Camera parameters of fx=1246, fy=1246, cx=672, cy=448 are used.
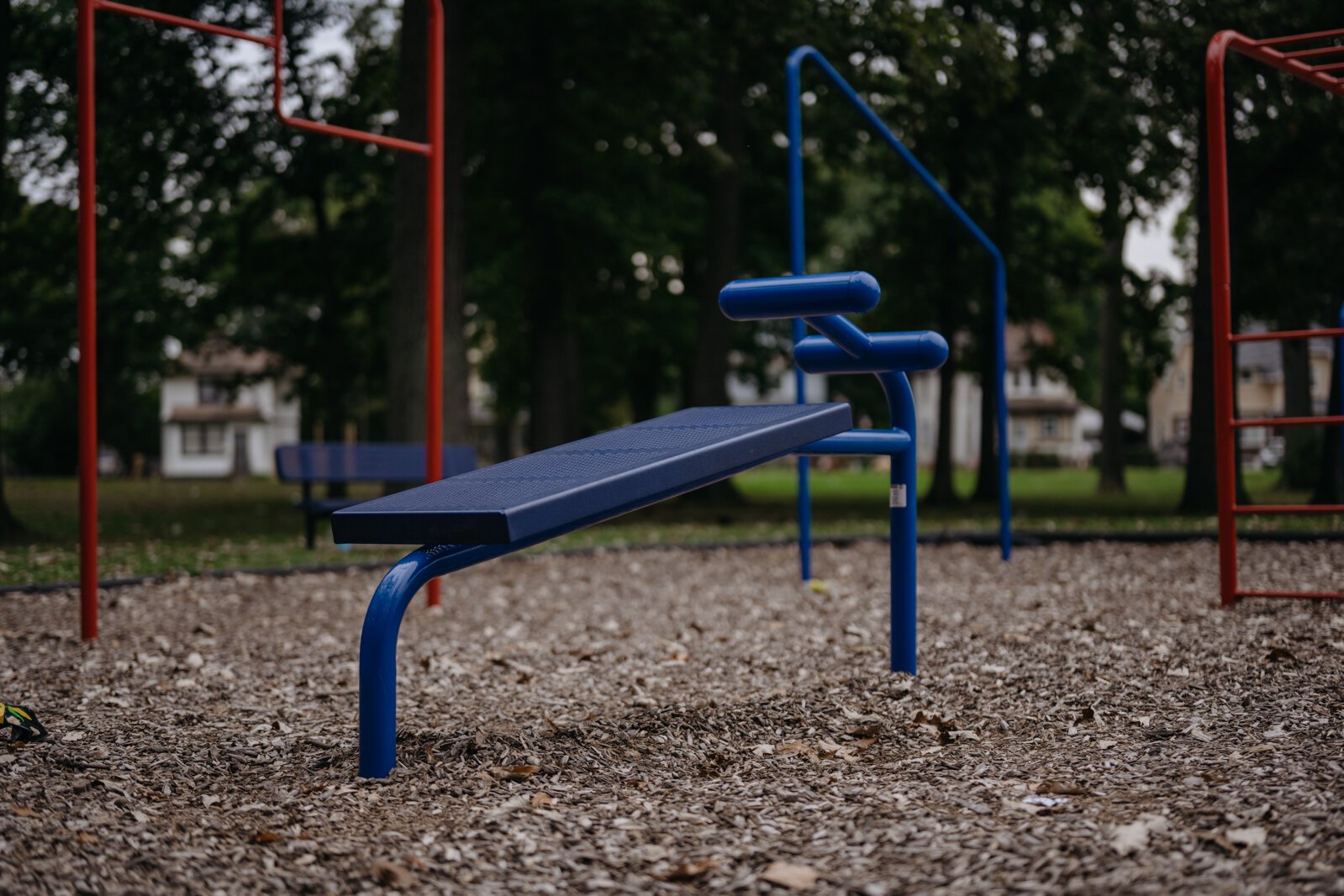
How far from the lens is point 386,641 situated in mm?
3062

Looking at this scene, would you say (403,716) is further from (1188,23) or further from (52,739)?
(1188,23)

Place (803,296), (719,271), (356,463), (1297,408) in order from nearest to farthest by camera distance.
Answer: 1. (803,296)
2. (356,463)
3. (719,271)
4. (1297,408)

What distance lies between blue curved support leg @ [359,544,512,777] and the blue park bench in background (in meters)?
6.28

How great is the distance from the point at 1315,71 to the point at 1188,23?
857cm

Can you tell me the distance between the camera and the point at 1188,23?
13.5 m

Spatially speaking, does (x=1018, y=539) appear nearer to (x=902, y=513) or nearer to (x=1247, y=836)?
(x=902, y=513)

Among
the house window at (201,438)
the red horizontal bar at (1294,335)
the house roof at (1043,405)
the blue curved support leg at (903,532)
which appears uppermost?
the house roof at (1043,405)

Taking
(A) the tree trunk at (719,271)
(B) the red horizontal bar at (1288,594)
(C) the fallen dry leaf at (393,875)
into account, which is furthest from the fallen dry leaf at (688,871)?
(A) the tree trunk at (719,271)

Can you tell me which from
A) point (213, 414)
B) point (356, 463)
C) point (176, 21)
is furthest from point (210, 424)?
point (176, 21)

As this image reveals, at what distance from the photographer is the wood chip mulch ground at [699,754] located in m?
2.47

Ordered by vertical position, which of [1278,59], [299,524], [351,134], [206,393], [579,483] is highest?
[206,393]

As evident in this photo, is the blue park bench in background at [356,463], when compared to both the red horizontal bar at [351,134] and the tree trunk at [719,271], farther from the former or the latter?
the tree trunk at [719,271]

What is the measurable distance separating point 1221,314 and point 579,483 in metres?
3.97

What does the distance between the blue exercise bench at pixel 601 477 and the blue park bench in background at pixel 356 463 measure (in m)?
5.64
